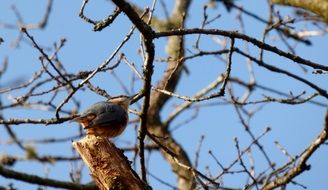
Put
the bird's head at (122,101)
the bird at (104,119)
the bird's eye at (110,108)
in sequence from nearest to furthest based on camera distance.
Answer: the bird at (104,119)
the bird's eye at (110,108)
the bird's head at (122,101)

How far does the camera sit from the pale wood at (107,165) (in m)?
4.29

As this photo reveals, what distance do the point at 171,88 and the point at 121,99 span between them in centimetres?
366

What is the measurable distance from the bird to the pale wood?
689 mm

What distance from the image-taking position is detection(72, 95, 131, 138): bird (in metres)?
→ 5.21

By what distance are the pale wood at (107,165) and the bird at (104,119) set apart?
69 centimetres

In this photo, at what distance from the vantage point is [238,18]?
27.8ft

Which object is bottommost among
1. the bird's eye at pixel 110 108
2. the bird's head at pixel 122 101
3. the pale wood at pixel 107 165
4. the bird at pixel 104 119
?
the pale wood at pixel 107 165

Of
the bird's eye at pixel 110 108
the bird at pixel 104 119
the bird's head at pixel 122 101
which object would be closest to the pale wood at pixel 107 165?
the bird at pixel 104 119

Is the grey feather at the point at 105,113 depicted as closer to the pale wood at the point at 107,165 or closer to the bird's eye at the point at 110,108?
the bird's eye at the point at 110,108

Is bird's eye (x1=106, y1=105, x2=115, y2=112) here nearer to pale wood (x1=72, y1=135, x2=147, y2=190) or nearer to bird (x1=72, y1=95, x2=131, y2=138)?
bird (x1=72, y1=95, x2=131, y2=138)

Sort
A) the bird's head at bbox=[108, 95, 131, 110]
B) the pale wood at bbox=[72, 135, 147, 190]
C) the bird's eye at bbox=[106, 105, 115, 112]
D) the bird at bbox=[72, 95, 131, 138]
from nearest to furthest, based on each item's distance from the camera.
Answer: the pale wood at bbox=[72, 135, 147, 190], the bird at bbox=[72, 95, 131, 138], the bird's eye at bbox=[106, 105, 115, 112], the bird's head at bbox=[108, 95, 131, 110]

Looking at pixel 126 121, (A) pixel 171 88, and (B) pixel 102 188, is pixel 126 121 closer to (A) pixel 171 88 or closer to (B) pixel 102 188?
(B) pixel 102 188

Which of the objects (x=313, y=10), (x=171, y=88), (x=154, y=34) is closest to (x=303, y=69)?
(x=313, y=10)

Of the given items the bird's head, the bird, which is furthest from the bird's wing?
the bird's head
